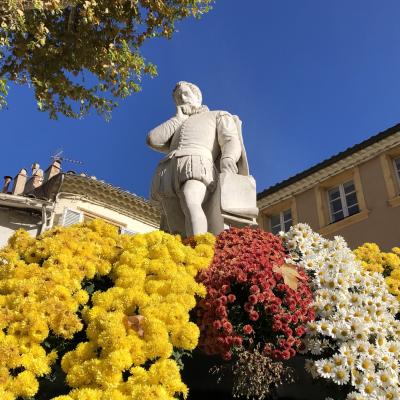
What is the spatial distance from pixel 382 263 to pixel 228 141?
5.90ft

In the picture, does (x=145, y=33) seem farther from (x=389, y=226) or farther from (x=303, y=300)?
(x=389, y=226)

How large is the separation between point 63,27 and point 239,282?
8617mm

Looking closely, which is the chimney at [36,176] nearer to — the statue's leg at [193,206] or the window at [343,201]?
the window at [343,201]

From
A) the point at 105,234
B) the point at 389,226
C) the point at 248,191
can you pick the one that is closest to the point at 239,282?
the point at 105,234

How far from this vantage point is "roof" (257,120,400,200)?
19.0m

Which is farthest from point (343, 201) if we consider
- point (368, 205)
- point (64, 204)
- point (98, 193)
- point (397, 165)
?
point (64, 204)

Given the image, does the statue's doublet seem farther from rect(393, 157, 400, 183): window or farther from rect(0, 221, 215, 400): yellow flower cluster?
rect(393, 157, 400, 183): window

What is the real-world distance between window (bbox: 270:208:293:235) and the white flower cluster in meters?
18.8

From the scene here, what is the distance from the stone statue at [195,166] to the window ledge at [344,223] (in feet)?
49.3

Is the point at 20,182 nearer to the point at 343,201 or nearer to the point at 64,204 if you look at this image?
the point at 64,204

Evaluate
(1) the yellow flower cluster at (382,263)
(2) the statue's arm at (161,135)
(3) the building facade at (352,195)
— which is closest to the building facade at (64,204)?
(3) the building facade at (352,195)

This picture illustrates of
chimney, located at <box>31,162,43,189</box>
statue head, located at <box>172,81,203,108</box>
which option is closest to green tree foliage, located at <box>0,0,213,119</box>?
statue head, located at <box>172,81,203,108</box>

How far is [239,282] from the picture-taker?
9.03 ft

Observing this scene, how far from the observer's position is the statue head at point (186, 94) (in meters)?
5.36
